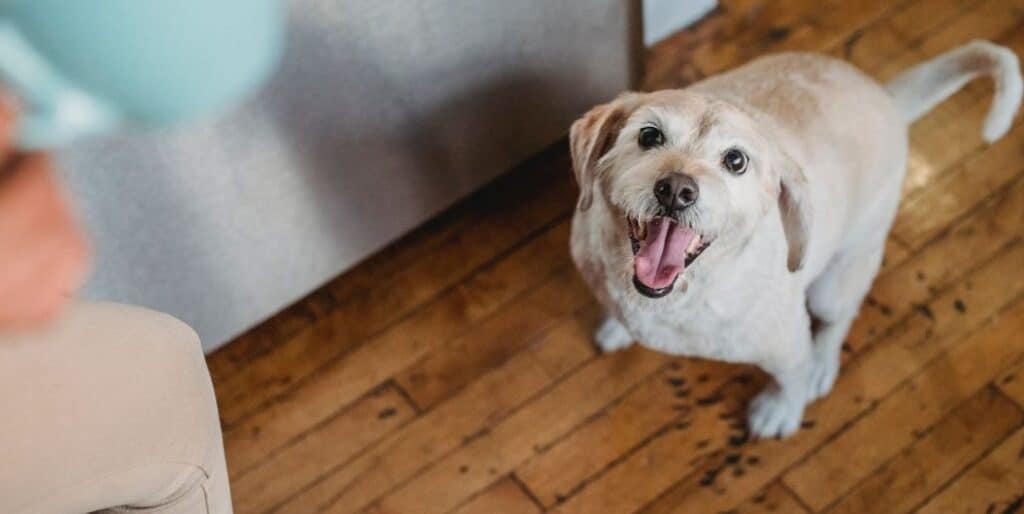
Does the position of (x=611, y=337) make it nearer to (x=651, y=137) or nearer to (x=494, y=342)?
(x=494, y=342)

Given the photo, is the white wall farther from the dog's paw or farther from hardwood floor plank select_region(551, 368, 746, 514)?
hardwood floor plank select_region(551, 368, 746, 514)

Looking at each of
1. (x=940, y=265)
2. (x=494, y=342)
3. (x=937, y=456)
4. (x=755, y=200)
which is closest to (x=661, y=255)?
(x=755, y=200)

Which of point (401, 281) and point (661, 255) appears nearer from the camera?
point (661, 255)

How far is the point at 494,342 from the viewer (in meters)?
1.93

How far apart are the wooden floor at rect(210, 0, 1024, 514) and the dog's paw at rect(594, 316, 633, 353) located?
2 cm

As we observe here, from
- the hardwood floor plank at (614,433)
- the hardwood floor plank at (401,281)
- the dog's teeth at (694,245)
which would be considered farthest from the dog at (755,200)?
the hardwood floor plank at (401,281)

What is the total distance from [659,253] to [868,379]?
0.68m

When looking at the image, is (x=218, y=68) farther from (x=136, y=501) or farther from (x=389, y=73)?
(x=389, y=73)

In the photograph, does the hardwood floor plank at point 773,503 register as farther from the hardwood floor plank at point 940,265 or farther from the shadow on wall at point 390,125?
the shadow on wall at point 390,125

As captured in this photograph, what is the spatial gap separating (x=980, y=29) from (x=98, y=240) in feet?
5.87

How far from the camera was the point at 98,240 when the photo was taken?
4.82 feet

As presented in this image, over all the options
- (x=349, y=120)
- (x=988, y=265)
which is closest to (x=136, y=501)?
(x=349, y=120)

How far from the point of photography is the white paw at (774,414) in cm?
178

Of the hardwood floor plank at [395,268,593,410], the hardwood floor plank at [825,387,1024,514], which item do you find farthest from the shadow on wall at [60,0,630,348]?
the hardwood floor plank at [825,387,1024,514]
